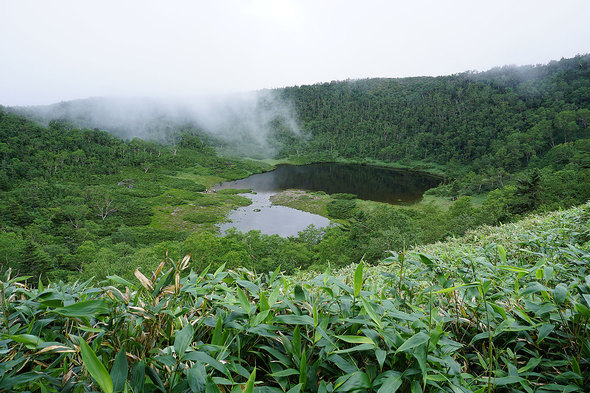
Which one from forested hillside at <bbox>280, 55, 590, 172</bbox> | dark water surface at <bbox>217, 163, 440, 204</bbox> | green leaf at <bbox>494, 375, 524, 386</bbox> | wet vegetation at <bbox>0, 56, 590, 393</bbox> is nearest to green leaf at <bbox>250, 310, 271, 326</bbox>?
wet vegetation at <bbox>0, 56, 590, 393</bbox>

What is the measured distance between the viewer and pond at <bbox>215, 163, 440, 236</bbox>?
4397cm

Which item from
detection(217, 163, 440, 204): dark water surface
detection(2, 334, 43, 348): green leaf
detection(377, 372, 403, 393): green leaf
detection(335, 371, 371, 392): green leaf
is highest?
detection(2, 334, 43, 348): green leaf

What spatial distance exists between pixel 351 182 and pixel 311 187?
1272 cm

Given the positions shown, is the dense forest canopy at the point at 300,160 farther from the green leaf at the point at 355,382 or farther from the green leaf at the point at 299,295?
the green leaf at the point at 355,382

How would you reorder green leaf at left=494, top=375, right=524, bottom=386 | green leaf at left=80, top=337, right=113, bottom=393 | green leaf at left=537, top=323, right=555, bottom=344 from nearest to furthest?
green leaf at left=80, top=337, right=113, bottom=393 → green leaf at left=494, top=375, right=524, bottom=386 → green leaf at left=537, top=323, right=555, bottom=344

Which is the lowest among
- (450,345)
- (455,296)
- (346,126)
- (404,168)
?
(404,168)

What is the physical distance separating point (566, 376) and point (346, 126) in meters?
149

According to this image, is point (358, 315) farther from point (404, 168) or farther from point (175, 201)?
point (404, 168)

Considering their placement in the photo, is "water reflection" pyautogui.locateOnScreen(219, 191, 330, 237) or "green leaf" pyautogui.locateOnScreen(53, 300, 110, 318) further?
"water reflection" pyautogui.locateOnScreen(219, 191, 330, 237)

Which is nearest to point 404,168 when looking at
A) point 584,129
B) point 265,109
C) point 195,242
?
point 584,129

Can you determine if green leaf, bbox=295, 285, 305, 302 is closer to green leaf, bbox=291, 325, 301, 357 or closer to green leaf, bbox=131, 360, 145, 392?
green leaf, bbox=291, 325, 301, 357

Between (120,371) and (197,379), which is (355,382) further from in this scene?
(120,371)

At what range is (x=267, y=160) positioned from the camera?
382 ft

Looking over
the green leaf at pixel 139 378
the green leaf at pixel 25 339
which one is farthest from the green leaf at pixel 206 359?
the green leaf at pixel 25 339
